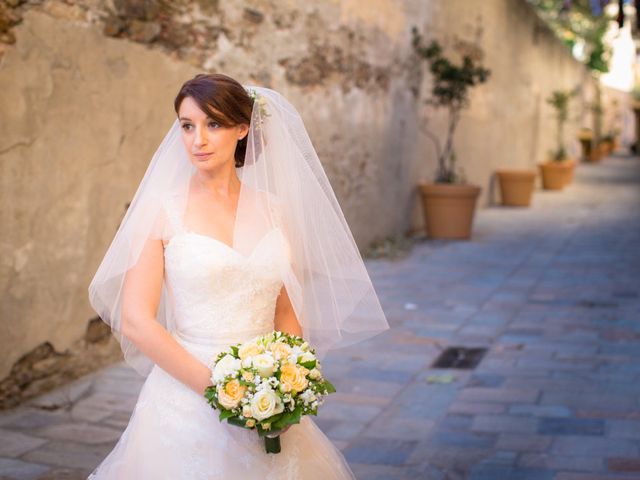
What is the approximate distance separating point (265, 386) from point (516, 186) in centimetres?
1318

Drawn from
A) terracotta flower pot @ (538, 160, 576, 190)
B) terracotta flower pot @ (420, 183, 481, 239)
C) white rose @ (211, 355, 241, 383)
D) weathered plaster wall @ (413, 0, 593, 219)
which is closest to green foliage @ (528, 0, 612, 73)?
weathered plaster wall @ (413, 0, 593, 219)

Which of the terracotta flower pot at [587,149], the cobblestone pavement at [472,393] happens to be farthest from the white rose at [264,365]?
the terracotta flower pot at [587,149]

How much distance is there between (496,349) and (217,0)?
9.79 ft

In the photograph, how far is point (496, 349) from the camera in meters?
5.50

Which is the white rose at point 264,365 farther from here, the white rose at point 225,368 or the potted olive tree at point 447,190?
the potted olive tree at point 447,190

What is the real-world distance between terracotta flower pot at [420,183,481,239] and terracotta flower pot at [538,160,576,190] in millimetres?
7985

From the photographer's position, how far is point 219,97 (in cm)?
226

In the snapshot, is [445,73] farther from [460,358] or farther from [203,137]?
[203,137]

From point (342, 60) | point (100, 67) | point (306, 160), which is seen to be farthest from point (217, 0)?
point (306, 160)

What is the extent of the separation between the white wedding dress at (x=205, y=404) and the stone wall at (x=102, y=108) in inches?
82.4

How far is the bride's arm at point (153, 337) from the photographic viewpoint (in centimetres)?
216

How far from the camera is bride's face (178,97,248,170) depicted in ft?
7.36

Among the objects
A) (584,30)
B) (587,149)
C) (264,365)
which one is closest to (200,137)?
(264,365)

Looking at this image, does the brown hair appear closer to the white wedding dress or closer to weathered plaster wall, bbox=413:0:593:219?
the white wedding dress
